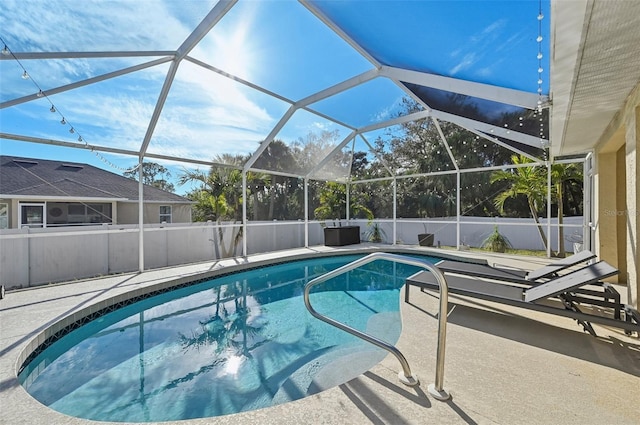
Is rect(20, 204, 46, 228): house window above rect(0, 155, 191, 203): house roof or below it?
below

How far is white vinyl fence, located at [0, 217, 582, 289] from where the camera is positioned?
18.8ft

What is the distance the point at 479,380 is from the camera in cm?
237

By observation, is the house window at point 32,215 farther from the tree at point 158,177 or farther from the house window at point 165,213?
the house window at point 165,213

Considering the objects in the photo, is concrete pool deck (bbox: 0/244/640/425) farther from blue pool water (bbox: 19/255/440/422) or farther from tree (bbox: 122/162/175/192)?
tree (bbox: 122/162/175/192)

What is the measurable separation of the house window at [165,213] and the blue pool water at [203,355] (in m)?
6.97

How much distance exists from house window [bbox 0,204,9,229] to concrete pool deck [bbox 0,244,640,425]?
4.31 meters

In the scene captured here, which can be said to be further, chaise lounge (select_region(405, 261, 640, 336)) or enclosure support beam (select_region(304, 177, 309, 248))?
enclosure support beam (select_region(304, 177, 309, 248))

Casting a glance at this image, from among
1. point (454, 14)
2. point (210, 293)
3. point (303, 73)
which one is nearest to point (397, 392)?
point (454, 14)

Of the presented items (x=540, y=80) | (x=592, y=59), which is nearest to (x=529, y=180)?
(x=540, y=80)

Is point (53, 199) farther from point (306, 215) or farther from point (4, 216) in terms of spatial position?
point (306, 215)

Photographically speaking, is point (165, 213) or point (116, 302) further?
point (165, 213)

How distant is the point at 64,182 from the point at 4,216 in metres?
2.95

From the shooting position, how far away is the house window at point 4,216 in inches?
272

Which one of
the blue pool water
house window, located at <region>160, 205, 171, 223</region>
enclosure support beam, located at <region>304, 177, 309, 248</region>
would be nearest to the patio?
the blue pool water
